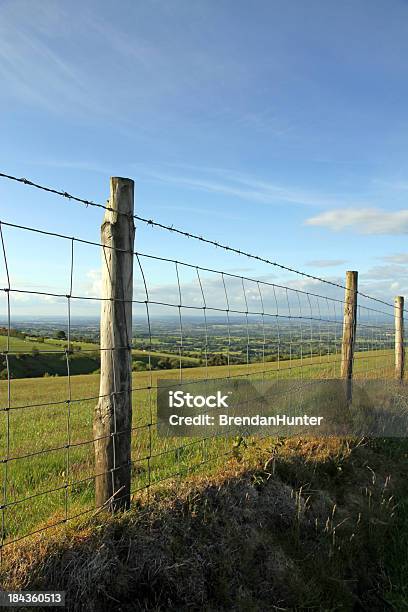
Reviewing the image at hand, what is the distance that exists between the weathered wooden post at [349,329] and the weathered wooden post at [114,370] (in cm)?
560

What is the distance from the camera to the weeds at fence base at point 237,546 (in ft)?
13.0

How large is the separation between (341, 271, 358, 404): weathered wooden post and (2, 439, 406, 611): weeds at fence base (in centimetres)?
290

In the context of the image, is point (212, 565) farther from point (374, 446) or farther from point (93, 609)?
point (374, 446)

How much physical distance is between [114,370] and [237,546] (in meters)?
1.92

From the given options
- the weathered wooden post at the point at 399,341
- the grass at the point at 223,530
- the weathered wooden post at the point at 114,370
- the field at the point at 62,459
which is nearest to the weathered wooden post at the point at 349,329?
the grass at the point at 223,530

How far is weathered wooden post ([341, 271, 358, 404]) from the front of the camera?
933 centimetres

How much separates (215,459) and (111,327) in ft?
8.28

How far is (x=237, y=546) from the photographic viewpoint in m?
4.79

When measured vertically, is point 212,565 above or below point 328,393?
below

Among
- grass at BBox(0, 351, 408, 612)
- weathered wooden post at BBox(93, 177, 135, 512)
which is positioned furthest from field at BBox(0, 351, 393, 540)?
Result: weathered wooden post at BBox(93, 177, 135, 512)

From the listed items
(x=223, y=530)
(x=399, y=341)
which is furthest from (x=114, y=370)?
(x=399, y=341)

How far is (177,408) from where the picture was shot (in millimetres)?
8648

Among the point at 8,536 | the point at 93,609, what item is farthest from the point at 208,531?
the point at 8,536

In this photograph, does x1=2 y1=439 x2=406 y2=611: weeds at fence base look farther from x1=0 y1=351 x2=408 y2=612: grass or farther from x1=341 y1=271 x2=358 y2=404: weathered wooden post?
x1=341 y1=271 x2=358 y2=404: weathered wooden post
